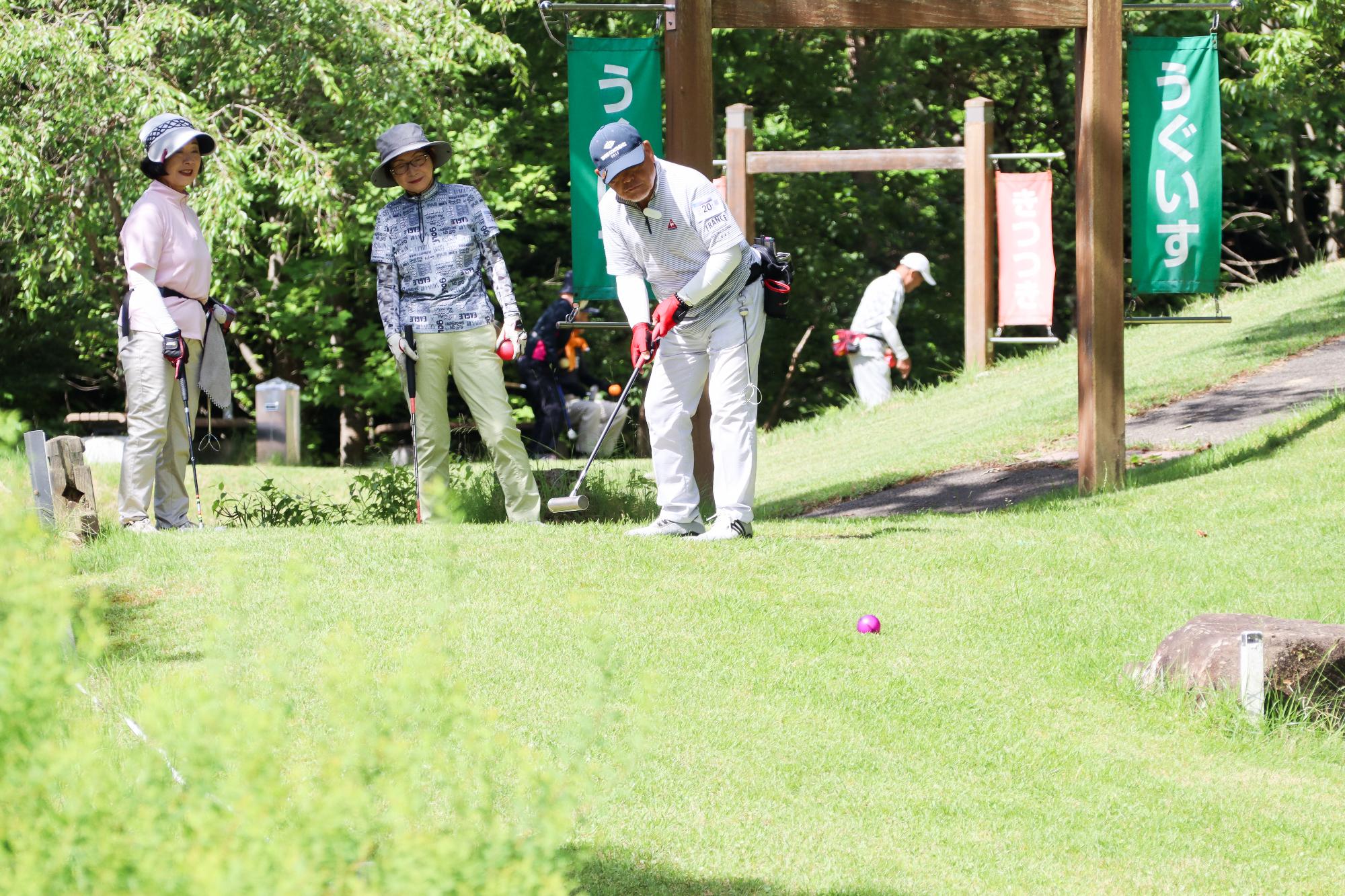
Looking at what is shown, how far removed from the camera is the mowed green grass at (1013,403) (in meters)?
12.1

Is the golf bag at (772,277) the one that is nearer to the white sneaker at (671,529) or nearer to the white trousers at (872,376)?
the white sneaker at (671,529)

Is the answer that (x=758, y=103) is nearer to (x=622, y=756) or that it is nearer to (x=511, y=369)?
(x=511, y=369)

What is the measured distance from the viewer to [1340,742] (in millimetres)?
4969

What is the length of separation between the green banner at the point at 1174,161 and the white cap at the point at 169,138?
5.11 meters

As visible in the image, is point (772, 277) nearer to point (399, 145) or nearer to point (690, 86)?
point (690, 86)

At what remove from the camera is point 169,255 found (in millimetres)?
7473

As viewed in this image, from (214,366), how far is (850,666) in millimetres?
3884

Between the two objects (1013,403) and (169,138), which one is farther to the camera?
(1013,403)

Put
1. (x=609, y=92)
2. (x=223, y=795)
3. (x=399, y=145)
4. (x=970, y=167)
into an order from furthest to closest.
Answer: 1. (x=970, y=167)
2. (x=609, y=92)
3. (x=399, y=145)
4. (x=223, y=795)

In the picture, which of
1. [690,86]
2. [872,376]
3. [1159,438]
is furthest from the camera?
[872,376]

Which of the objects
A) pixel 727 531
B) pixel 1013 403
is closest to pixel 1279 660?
pixel 727 531

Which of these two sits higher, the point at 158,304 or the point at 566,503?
the point at 158,304

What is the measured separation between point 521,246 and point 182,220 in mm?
14015

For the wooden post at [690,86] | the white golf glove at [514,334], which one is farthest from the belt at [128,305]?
the wooden post at [690,86]
